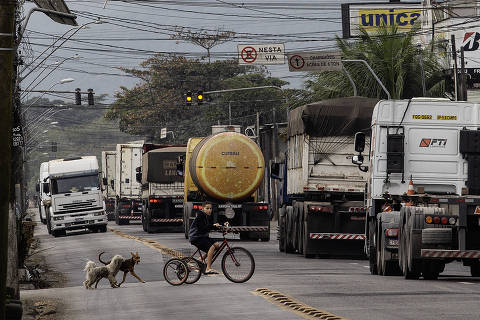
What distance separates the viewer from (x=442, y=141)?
81.2 ft

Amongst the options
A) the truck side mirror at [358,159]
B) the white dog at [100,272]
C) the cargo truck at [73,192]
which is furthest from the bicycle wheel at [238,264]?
the cargo truck at [73,192]

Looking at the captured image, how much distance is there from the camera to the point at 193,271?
22672 millimetres

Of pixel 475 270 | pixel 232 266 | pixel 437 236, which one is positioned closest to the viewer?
pixel 437 236

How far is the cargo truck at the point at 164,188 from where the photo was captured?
49.2 meters

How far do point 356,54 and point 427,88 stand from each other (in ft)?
12.9

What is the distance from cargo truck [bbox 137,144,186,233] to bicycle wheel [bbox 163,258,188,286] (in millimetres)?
26453

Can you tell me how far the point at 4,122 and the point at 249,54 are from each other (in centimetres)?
5625

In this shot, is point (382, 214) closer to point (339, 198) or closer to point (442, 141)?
point (442, 141)

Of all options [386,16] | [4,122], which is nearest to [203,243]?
[4,122]

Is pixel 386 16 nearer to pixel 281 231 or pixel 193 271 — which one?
pixel 281 231

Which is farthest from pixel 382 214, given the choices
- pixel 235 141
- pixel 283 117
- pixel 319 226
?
pixel 283 117

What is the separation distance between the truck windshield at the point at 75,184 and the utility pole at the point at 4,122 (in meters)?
38.5

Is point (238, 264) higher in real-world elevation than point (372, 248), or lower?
lower

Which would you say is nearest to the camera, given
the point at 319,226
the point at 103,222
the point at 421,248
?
the point at 421,248
